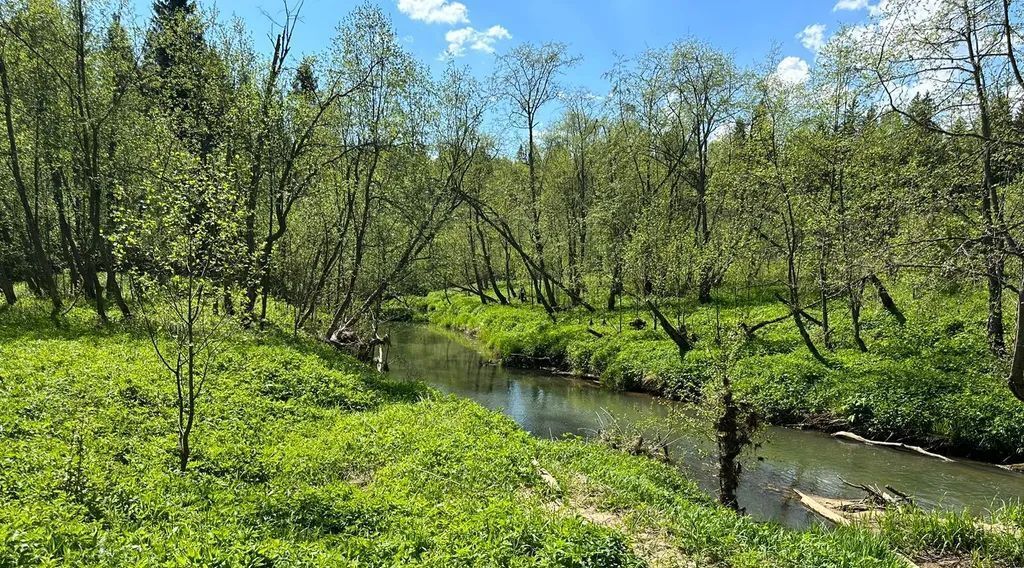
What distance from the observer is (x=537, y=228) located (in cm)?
3136

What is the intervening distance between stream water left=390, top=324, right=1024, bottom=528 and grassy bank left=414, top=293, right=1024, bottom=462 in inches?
32.2

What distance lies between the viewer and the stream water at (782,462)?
11.6 m

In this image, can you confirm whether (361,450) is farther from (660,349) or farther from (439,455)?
(660,349)

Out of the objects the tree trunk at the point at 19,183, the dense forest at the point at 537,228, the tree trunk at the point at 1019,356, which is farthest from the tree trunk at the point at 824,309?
the tree trunk at the point at 19,183

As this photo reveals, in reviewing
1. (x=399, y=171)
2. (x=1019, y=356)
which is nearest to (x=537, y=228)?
(x=399, y=171)

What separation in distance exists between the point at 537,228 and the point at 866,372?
59.8ft

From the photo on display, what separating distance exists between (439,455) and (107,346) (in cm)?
987

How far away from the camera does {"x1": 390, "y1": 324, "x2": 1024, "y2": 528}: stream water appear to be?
38.0 feet

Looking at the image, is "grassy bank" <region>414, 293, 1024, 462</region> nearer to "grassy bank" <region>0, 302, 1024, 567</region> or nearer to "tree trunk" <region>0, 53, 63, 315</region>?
"grassy bank" <region>0, 302, 1024, 567</region>

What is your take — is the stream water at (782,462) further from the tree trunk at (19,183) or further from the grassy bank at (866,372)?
the tree trunk at (19,183)

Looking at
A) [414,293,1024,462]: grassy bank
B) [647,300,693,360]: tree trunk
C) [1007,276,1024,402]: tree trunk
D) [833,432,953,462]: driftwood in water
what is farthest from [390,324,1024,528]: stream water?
[1007,276,1024,402]: tree trunk

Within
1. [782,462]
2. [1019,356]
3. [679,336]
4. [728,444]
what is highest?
[1019,356]

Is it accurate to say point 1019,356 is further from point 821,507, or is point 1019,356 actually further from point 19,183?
point 19,183

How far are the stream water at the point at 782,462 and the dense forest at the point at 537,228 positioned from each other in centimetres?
117
